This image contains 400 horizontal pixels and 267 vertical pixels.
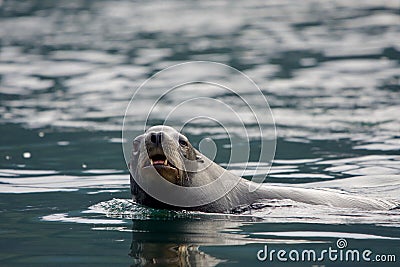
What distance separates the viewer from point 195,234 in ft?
26.5

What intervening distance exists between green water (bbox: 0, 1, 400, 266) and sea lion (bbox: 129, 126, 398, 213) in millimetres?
173

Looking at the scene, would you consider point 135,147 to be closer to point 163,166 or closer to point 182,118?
point 163,166

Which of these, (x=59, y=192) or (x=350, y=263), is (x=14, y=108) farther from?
(x=350, y=263)

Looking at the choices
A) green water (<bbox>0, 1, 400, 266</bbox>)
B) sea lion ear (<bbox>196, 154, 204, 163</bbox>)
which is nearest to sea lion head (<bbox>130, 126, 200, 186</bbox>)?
sea lion ear (<bbox>196, 154, 204, 163</bbox>)

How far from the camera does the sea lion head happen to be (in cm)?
828

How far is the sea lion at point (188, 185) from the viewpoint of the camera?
27.3 ft

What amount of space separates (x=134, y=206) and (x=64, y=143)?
4.89 m

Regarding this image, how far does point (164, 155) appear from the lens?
27.4 ft

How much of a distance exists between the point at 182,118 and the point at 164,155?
23.6 ft

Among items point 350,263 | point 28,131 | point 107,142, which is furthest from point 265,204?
point 28,131

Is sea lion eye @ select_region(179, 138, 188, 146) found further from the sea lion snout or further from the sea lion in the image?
the sea lion snout

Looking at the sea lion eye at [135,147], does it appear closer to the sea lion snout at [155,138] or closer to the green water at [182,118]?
the sea lion snout at [155,138]

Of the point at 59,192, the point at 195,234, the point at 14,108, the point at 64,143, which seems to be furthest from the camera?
the point at 14,108

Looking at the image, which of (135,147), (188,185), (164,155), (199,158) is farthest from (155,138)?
(199,158)
